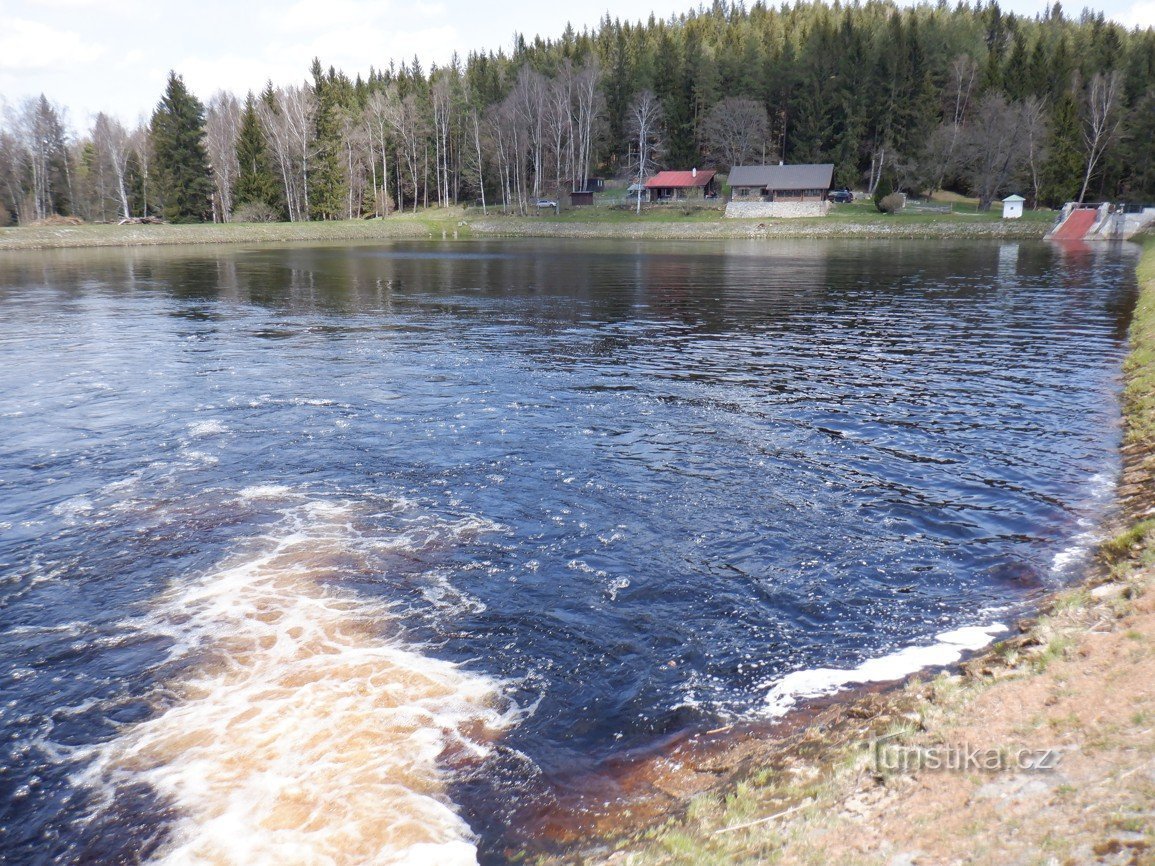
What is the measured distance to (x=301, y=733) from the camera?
26.1 ft

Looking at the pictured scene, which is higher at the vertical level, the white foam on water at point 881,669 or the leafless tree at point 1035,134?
the leafless tree at point 1035,134

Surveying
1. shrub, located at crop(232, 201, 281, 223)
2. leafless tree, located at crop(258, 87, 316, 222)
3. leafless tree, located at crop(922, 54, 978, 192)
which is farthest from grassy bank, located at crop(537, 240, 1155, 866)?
leafless tree, located at crop(258, 87, 316, 222)

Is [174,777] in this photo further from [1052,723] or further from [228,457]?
[228,457]

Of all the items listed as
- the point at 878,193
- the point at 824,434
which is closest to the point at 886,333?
the point at 824,434

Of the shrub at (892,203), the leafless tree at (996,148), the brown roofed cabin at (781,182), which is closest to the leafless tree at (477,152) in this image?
the brown roofed cabin at (781,182)

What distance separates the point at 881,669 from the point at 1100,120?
116584 mm

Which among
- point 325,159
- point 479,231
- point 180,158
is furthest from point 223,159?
point 479,231

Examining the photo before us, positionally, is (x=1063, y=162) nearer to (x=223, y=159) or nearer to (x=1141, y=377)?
(x=1141, y=377)

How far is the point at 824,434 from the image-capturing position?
57.6ft

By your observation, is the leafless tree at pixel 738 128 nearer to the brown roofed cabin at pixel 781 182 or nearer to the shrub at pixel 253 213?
the brown roofed cabin at pixel 781 182

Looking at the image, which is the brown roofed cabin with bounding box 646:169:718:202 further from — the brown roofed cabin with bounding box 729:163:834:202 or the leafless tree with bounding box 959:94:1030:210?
the leafless tree with bounding box 959:94:1030:210

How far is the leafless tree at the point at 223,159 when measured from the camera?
→ 115875 mm

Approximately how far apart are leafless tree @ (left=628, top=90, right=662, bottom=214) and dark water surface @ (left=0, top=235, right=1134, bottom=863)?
104108mm

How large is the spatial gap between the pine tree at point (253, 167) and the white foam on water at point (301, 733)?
11437cm
